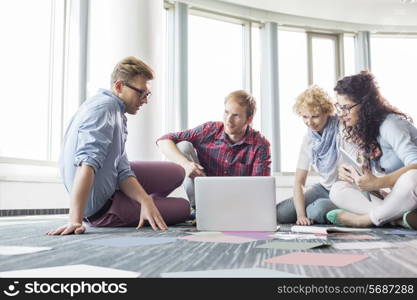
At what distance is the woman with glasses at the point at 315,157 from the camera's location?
88.0 inches

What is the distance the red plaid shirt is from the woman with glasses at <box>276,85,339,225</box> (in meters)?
0.20

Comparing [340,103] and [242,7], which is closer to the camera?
[340,103]

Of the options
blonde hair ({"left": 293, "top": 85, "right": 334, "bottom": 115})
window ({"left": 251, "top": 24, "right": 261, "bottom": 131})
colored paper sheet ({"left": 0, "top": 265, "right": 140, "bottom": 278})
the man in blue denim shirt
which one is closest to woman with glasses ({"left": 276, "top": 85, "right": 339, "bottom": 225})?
blonde hair ({"left": 293, "top": 85, "right": 334, "bottom": 115})

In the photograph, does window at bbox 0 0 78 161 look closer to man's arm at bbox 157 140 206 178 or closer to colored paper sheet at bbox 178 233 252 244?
man's arm at bbox 157 140 206 178

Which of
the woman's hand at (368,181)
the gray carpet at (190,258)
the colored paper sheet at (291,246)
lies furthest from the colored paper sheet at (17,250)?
the woman's hand at (368,181)

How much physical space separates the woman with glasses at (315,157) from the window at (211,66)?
7.47ft

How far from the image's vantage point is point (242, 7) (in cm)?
481

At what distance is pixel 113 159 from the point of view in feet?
5.74

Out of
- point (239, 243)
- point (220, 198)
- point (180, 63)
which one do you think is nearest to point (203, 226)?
point (220, 198)

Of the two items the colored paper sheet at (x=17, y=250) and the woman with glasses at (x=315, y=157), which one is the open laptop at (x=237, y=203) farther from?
the colored paper sheet at (x=17, y=250)

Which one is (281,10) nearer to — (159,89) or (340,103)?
(159,89)

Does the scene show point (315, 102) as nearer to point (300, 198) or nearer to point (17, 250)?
point (300, 198)

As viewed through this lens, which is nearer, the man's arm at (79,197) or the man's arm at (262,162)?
the man's arm at (79,197)

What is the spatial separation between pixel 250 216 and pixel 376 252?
2.26ft
